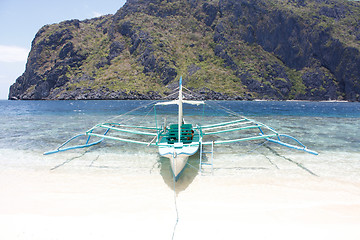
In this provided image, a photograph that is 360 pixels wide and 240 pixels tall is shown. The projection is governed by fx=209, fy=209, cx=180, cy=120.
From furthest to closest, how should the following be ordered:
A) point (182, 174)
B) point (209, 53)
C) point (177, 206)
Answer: point (209, 53), point (182, 174), point (177, 206)

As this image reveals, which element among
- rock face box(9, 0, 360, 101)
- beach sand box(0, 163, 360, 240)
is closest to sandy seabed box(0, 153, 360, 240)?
beach sand box(0, 163, 360, 240)

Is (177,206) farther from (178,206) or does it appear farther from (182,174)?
(182,174)

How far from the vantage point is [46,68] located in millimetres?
173625

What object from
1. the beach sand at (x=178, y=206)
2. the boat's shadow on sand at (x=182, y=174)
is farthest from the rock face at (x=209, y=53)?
the beach sand at (x=178, y=206)

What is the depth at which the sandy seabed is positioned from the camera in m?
6.73

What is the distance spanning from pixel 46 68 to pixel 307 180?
205976 millimetres

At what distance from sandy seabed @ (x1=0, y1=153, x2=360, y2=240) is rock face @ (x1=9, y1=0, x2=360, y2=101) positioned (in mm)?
121657

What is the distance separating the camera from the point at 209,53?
169250 millimetres

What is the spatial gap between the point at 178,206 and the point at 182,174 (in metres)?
3.03

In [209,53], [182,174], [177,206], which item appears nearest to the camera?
[177,206]

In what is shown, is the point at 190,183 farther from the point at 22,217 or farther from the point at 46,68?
the point at 46,68

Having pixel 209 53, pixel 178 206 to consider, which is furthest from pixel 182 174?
pixel 209 53

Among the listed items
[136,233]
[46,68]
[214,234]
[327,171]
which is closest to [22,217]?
[136,233]

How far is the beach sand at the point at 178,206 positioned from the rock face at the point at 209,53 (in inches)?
4788
